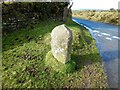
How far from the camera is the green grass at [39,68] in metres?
8.28

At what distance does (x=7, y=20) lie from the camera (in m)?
14.1

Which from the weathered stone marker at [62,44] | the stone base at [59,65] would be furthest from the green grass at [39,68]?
the weathered stone marker at [62,44]

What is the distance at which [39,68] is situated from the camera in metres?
9.26

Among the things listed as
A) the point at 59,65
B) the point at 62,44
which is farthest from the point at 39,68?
the point at 62,44

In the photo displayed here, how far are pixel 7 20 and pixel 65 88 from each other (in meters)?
7.96

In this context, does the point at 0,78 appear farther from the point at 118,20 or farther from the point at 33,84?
the point at 118,20

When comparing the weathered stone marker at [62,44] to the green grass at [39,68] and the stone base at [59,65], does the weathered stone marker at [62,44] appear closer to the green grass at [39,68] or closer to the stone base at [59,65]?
the stone base at [59,65]

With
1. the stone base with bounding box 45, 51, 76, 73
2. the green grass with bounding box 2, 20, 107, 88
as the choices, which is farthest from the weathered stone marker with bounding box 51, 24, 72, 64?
the green grass with bounding box 2, 20, 107, 88

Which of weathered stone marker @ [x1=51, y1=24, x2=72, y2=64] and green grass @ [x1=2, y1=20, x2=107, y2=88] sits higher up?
weathered stone marker @ [x1=51, y1=24, x2=72, y2=64]

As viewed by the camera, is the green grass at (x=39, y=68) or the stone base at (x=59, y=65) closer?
the green grass at (x=39, y=68)

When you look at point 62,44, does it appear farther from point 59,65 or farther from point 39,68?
point 39,68

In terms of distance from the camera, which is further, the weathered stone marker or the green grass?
the weathered stone marker

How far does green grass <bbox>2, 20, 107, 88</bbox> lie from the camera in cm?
828

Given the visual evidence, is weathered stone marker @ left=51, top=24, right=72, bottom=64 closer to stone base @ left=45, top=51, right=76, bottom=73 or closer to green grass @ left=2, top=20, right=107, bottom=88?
stone base @ left=45, top=51, right=76, bottom=73
